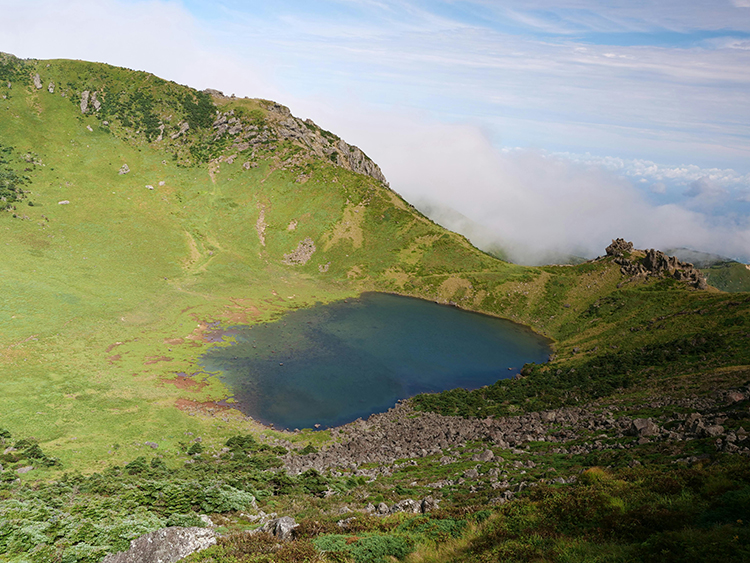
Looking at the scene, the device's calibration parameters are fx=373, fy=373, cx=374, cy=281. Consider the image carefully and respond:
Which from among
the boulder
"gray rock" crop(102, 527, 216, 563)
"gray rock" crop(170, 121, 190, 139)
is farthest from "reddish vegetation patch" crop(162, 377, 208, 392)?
"gray rock" crop(170, 121, 190, 139)

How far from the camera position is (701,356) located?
49719 millimetres

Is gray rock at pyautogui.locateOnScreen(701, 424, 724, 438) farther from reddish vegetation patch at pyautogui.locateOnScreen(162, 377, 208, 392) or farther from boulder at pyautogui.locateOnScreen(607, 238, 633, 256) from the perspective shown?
boulder at pyautogui.locateOnScreen(607, 238, 633, 256)

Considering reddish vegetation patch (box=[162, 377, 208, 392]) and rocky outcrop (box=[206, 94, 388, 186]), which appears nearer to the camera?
reddish vegetation patch (box=[162, 377, 208, 392])

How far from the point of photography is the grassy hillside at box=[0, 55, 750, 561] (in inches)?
1074

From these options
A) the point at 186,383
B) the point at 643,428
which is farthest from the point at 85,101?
the point at 643,428

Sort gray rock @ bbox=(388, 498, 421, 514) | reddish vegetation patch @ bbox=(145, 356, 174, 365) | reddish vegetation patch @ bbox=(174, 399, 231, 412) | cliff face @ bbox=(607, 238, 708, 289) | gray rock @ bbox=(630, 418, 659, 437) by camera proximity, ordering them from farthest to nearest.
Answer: cliff face @ bbox=(607, 238, 708, 289)
reddish vegetation patch @ bbox=(145, 356, 174, 365)
reddish vegetation patch @ bbox=(174, 399, 231, 412)
gray rock @ bbox=(630, 418, 659, 437)
gray rock @ bbox=(388, 498, 421, 514)

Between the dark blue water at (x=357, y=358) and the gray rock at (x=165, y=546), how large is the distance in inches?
1344

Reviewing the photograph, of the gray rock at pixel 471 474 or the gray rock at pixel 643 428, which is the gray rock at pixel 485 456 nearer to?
the gray rock at pixel 471 474

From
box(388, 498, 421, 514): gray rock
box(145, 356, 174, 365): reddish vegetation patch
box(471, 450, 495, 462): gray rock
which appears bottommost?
box(145, 356, 174, 365): reddish vegetation patch

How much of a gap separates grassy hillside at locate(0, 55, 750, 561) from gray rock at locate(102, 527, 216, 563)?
0.92 m

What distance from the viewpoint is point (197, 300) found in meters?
90.7

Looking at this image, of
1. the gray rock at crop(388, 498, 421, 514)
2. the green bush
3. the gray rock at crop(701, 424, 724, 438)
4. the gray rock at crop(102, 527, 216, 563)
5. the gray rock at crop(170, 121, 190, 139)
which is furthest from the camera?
the gray rock at crop(170, 121, 190, 139)

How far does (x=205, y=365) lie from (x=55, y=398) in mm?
21575

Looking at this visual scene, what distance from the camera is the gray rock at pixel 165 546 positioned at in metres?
17.1
